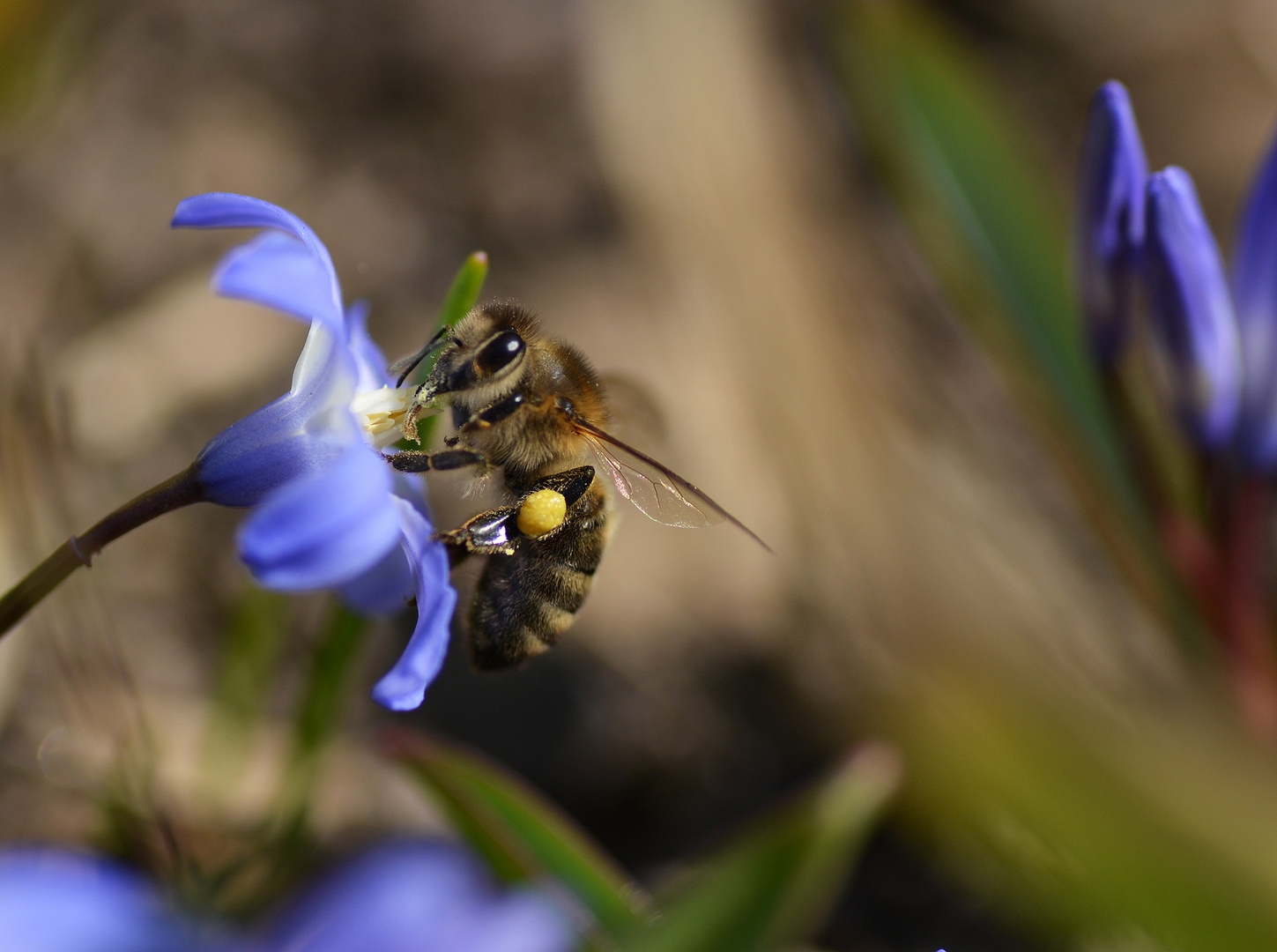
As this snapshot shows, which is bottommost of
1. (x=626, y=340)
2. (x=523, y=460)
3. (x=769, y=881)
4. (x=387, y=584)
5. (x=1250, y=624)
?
(x=1250, y=624)

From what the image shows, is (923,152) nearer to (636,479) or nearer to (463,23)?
(636,479)

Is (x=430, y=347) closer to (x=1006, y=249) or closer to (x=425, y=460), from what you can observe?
(x=425, y=460)

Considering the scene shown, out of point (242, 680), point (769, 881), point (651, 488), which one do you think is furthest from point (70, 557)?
point (242, 680)

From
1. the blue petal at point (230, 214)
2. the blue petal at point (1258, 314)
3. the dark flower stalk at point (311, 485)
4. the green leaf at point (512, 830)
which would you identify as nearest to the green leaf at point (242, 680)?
the green leaf at point (512, 830)

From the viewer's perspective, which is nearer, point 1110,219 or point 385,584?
point 385,584

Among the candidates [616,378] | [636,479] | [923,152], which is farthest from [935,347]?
[636,479]

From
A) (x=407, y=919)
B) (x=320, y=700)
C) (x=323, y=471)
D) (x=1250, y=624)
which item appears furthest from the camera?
(x=1250, y=624)

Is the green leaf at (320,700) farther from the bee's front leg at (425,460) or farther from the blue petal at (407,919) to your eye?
the blue petal at (407,919)
